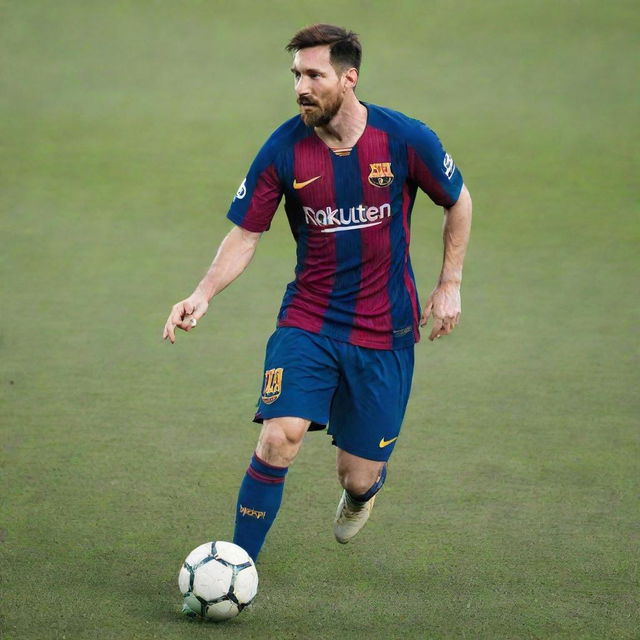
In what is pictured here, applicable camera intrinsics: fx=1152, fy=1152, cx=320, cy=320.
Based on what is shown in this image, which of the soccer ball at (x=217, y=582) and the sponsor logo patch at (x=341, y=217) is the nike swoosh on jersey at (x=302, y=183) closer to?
the sponsor logo patch at (x=341, y=217)

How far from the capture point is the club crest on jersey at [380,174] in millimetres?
4395

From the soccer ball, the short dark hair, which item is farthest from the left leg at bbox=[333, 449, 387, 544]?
the short dark hair

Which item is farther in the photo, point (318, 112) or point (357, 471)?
point (357, 471)

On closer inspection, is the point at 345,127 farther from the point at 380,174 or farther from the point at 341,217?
the point at 341,217

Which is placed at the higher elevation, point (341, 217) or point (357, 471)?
point (341, 217)

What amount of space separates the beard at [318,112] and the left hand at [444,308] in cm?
85

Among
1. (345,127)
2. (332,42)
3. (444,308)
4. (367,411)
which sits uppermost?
(332,42)

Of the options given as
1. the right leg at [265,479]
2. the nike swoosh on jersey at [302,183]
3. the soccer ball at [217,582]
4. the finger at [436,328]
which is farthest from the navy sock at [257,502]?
the nike swoosh on jersey at [302,183]

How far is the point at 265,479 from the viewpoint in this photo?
4.25 metres

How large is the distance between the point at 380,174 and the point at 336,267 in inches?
15.6

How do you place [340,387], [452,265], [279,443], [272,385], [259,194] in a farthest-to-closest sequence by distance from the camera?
[452,265] < [340,387] < [259,194] < [272,385] < [279,443]

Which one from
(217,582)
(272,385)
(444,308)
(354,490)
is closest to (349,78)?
(444,308)

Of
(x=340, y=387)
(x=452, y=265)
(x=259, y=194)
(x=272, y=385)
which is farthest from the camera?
(x=452, y=265)

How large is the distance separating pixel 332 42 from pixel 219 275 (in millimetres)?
968
